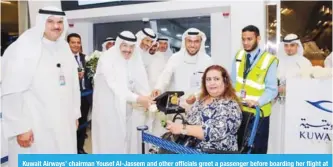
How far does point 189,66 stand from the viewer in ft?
12.4

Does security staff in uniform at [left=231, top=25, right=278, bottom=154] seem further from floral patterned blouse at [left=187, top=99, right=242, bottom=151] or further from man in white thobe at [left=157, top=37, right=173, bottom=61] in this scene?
man in white thobe at [left=157, top=37, right=173, bottom=61]

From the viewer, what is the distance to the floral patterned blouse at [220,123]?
7.10ft

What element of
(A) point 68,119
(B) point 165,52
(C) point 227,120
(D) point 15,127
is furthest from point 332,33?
(D) point 15,127

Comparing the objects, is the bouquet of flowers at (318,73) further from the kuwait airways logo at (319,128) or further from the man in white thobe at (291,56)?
the man in white thobe at (291,56)

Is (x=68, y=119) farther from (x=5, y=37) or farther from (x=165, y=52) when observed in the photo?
(x=5, y=37)

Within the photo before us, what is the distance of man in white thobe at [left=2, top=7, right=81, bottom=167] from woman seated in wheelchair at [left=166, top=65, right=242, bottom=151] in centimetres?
96

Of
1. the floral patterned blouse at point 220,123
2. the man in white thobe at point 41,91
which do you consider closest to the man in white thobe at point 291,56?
the floral patterned blouse at point 220,123

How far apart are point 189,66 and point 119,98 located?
99 cm

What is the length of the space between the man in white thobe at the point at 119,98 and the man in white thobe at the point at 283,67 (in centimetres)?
151

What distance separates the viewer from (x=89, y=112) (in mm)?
4406

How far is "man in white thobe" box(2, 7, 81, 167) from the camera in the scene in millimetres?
2330

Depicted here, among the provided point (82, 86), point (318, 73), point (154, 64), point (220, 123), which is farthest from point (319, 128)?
point (82, 86)

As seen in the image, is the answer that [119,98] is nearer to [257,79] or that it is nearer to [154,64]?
[257,79]

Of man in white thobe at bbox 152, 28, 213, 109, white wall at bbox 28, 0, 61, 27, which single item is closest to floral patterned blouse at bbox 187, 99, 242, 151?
man in white thobe at bbox 152, 28, 213, 109
